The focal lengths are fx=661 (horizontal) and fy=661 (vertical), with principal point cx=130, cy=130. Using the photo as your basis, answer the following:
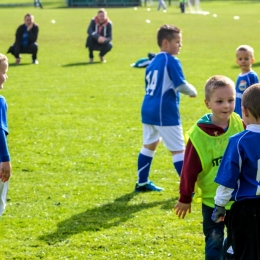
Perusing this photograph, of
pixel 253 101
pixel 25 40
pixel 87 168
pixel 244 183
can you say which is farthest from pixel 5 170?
pixel 25 40

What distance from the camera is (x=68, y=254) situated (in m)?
5.58

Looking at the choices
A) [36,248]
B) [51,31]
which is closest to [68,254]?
[36,248]

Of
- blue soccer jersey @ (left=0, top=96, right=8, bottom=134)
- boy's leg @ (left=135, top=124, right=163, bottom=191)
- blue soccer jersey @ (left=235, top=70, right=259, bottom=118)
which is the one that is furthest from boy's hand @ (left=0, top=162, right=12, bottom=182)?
blue soccer jersey @ (left=235, top=70, right=259, bottom=118)

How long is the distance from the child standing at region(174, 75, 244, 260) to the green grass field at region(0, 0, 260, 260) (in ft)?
3.18

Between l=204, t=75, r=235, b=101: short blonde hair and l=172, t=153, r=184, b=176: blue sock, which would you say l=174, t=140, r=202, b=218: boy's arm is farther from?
l=172, t=153, r=184, b=176: blue sock

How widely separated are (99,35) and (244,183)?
693 inches

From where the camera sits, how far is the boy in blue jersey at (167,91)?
709 centimetres

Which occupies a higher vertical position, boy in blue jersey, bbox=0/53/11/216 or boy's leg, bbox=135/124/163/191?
boy in blue jersey, bbox=0/53/11/216

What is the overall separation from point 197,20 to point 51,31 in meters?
10.9

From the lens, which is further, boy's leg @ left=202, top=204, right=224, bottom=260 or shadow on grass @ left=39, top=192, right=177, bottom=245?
shadow on grass @ left=39, top=192, right=177, bottom=245

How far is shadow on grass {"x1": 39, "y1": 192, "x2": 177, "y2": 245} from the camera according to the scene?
6113 millimetres

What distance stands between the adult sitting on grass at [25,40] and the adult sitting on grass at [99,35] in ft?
5.81

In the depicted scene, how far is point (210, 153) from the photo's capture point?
4598 mm

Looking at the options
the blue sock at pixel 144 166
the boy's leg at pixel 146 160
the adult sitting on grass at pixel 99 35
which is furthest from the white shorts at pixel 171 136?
the adult sitting on grass at pixel 99 35
